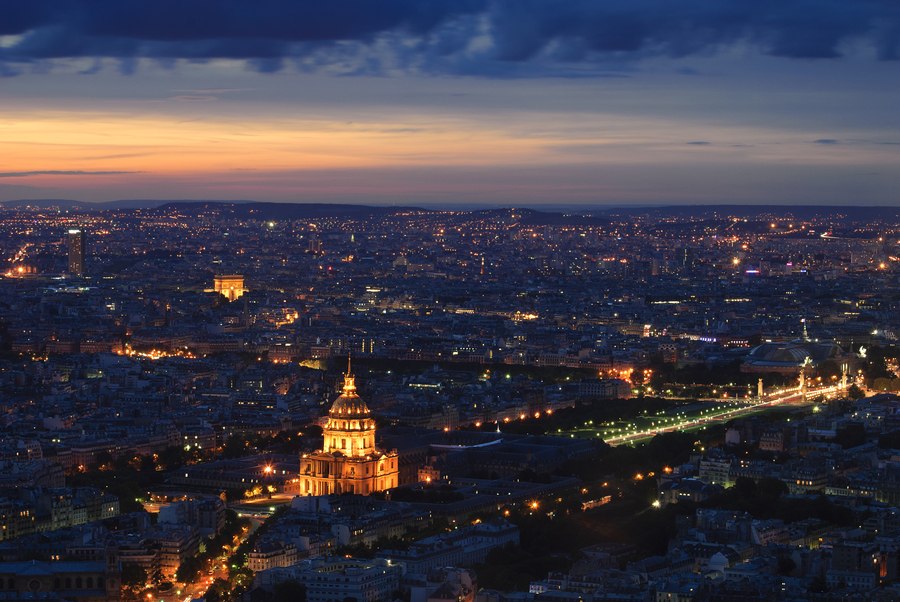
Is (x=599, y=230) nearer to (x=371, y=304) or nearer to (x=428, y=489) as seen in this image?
(x=371, y=304)

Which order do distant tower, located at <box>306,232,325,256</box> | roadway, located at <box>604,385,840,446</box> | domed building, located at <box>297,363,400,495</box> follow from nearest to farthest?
domed building, located at <box>297,363,400,495</box> < roadway, located at <box>604,385,840,446</box> < distant tower, located at <box>306,232,325,256</box>

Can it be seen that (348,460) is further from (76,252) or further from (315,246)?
(315,246)

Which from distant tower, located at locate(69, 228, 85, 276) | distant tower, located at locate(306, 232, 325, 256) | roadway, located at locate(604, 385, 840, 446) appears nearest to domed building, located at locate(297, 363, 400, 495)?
roadway, located at locate(604, 385, 840, 446)

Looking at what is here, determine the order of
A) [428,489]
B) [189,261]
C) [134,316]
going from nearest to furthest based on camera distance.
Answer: [428,489] < [134,316] < [189,261]

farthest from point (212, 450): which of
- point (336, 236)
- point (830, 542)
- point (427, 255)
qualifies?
point (336, 236)

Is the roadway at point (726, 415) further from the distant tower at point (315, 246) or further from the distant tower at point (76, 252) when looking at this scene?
the distant tower at point (315, 246)

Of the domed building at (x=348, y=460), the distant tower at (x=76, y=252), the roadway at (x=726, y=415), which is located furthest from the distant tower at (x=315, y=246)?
the domed building at (x=348, y=460)

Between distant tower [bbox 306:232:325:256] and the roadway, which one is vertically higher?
the roadway

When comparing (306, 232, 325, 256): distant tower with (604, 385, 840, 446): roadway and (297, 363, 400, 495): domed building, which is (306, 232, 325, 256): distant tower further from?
(297, 363, 400, 495): domed building
